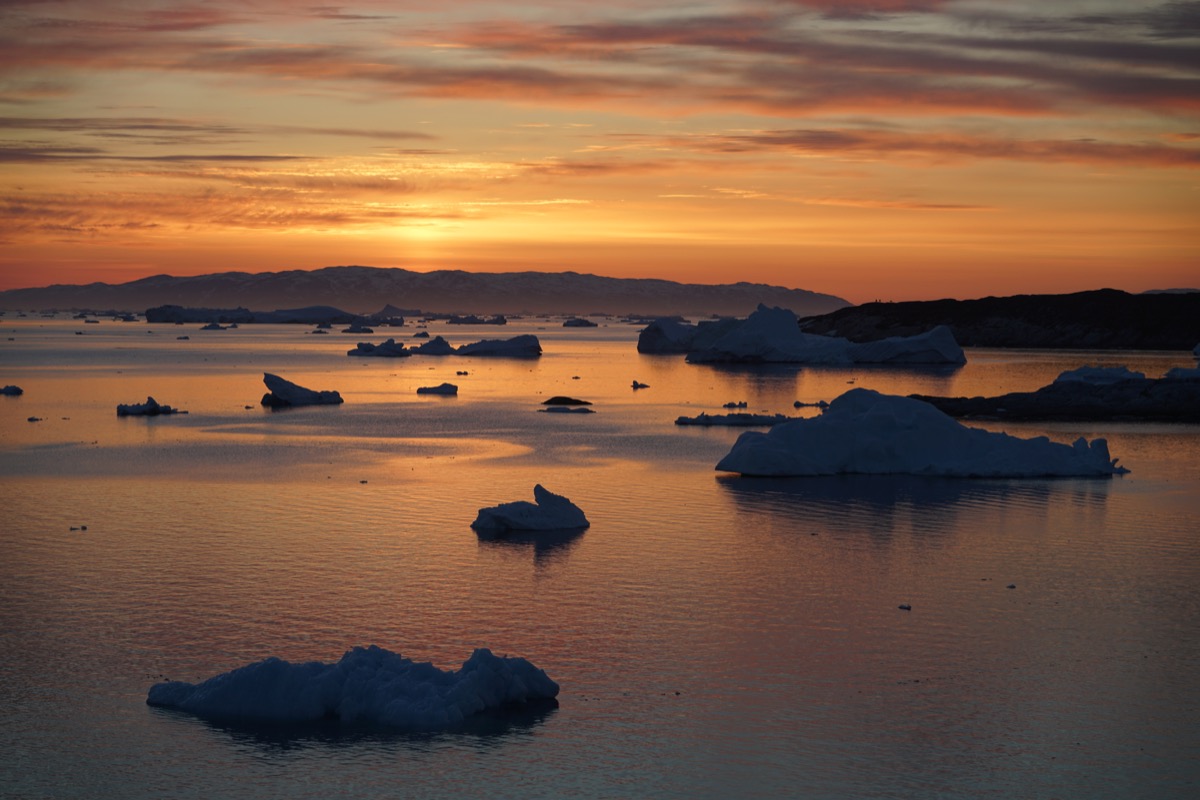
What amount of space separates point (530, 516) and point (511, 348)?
65.8 meters

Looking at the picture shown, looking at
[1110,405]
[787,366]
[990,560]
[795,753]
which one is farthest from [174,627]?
[787,366]

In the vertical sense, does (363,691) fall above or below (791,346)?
below

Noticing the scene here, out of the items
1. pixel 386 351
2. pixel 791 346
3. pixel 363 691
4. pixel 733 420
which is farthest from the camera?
pixel 386 351

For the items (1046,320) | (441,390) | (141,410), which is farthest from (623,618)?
(1046,320)

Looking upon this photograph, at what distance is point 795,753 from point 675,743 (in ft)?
3.35

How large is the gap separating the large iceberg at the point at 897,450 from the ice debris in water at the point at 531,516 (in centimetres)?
731

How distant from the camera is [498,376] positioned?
2594 inches

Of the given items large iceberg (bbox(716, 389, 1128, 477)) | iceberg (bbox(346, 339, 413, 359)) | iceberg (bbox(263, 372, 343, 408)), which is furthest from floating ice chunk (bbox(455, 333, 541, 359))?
large iceberg (bbox(716, 389, 1128, 477))

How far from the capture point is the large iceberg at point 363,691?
11117 millimetres

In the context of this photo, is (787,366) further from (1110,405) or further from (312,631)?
(312,631)

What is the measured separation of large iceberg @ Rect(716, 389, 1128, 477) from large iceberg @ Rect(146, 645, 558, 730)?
52.1 ft

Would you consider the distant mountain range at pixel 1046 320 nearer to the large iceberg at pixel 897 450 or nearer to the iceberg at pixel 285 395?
the iceberg at pixel 285 395

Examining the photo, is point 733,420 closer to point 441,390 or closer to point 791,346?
point 441,390

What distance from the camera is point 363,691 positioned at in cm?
1120
